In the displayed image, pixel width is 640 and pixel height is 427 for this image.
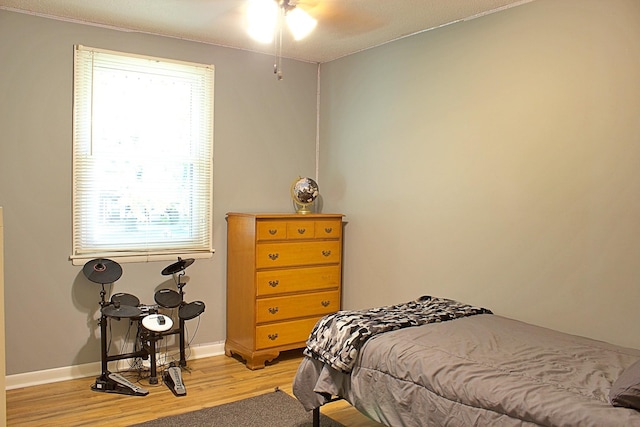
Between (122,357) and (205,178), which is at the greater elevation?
(205,178)

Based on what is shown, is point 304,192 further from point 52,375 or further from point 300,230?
point 52,375

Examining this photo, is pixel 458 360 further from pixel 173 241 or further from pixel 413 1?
pixel 173 241

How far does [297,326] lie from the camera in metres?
4.12

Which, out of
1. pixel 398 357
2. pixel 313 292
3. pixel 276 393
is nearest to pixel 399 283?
pixel 313 292

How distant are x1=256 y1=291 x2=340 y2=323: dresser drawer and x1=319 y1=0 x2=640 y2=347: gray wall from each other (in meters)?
0.27

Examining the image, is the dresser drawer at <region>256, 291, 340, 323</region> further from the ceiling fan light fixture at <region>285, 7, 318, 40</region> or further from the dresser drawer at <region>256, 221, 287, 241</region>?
the ceiling fan light fixture at <region>285, 7, 318, 40</region>

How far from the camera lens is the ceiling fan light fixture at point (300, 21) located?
3.02 meters

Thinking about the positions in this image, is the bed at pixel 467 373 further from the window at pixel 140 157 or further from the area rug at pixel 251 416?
the window at pixel 140 157

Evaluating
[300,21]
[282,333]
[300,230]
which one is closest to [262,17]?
[300,21]

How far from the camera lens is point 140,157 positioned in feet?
12.8

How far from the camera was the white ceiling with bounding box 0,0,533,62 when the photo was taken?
326 centimetres

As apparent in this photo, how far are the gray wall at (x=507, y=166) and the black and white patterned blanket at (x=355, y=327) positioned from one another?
0.51 metres

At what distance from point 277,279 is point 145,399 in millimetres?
1197

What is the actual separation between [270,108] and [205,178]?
81 centimetres
